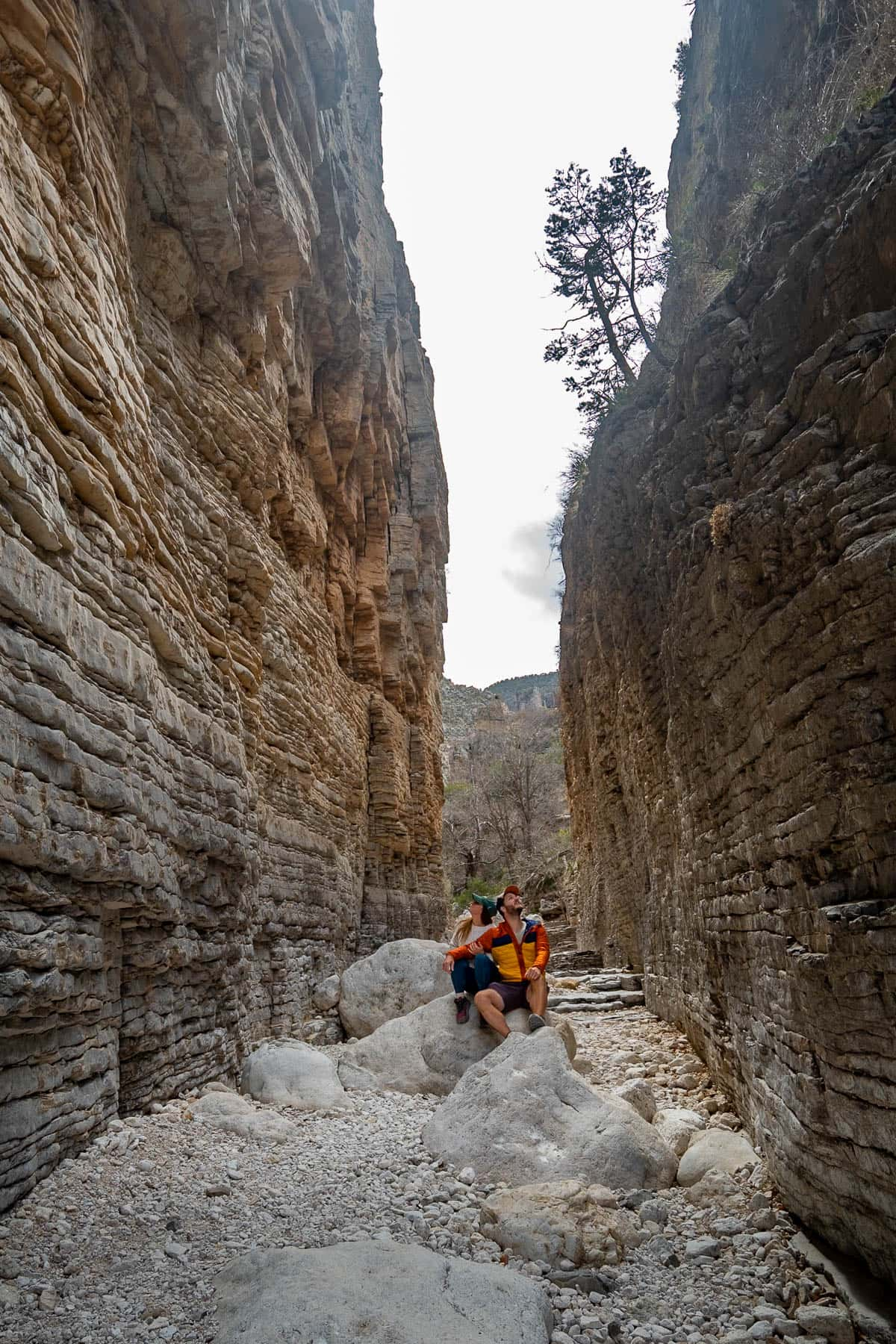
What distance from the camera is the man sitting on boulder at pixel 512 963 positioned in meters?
6.45

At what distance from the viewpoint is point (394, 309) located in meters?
19.8

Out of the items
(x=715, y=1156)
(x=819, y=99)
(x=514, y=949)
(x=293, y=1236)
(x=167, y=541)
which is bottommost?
(x=715, y=1156)

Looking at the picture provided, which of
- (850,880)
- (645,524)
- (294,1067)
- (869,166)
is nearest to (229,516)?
(645,524)

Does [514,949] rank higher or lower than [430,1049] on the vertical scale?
higher

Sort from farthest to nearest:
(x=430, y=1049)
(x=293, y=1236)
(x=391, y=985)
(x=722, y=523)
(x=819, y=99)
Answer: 1. (x=391, y=985)
2. (x=819, y=99)
3. (x=430, y=1049)
4. (x=722, y=523)
5. (x=293, y=1236)

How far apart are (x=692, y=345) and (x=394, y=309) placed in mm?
15350

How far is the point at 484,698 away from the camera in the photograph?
2530 inches

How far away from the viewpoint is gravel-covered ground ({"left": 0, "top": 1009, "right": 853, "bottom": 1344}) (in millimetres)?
3096

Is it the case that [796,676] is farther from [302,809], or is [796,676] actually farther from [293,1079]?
[302,809]

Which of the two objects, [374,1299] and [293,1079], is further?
[293,1079]

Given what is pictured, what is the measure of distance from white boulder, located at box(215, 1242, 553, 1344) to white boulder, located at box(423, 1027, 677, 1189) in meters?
1.19

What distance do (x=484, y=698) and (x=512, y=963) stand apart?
189ft

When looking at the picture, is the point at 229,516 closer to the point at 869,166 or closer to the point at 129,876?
the point at 129,876

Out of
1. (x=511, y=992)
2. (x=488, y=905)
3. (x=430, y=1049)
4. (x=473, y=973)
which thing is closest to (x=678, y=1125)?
(x=511, y=992)
